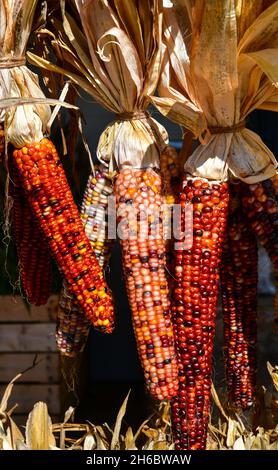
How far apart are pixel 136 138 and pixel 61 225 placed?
29 cm

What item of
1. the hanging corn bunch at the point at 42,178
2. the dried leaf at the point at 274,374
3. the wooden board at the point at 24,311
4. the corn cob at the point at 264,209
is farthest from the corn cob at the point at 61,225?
the wooden board at the point at 24,311

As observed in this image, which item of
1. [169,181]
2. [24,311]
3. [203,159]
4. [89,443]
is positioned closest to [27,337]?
[24,311]

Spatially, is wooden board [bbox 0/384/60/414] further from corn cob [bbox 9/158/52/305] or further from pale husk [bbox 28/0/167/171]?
pale husk [bbox 28/0/167/171]

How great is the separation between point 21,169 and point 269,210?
0.64 m

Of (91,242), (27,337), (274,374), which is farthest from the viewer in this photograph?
(27,337)

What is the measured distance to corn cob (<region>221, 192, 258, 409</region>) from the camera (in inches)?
75.2

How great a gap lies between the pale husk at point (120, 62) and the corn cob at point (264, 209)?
252 millimetres

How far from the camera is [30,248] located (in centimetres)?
206

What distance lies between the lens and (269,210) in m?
1.80

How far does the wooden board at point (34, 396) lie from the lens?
3.24 metres

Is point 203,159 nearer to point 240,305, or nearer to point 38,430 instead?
point 240,305

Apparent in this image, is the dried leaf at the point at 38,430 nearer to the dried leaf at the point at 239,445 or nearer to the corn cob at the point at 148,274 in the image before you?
the corn cob at the point at 148,274

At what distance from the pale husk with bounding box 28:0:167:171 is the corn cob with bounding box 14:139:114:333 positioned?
149 mm

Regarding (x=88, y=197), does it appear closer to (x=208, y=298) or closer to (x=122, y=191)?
(x=122, y=191)
